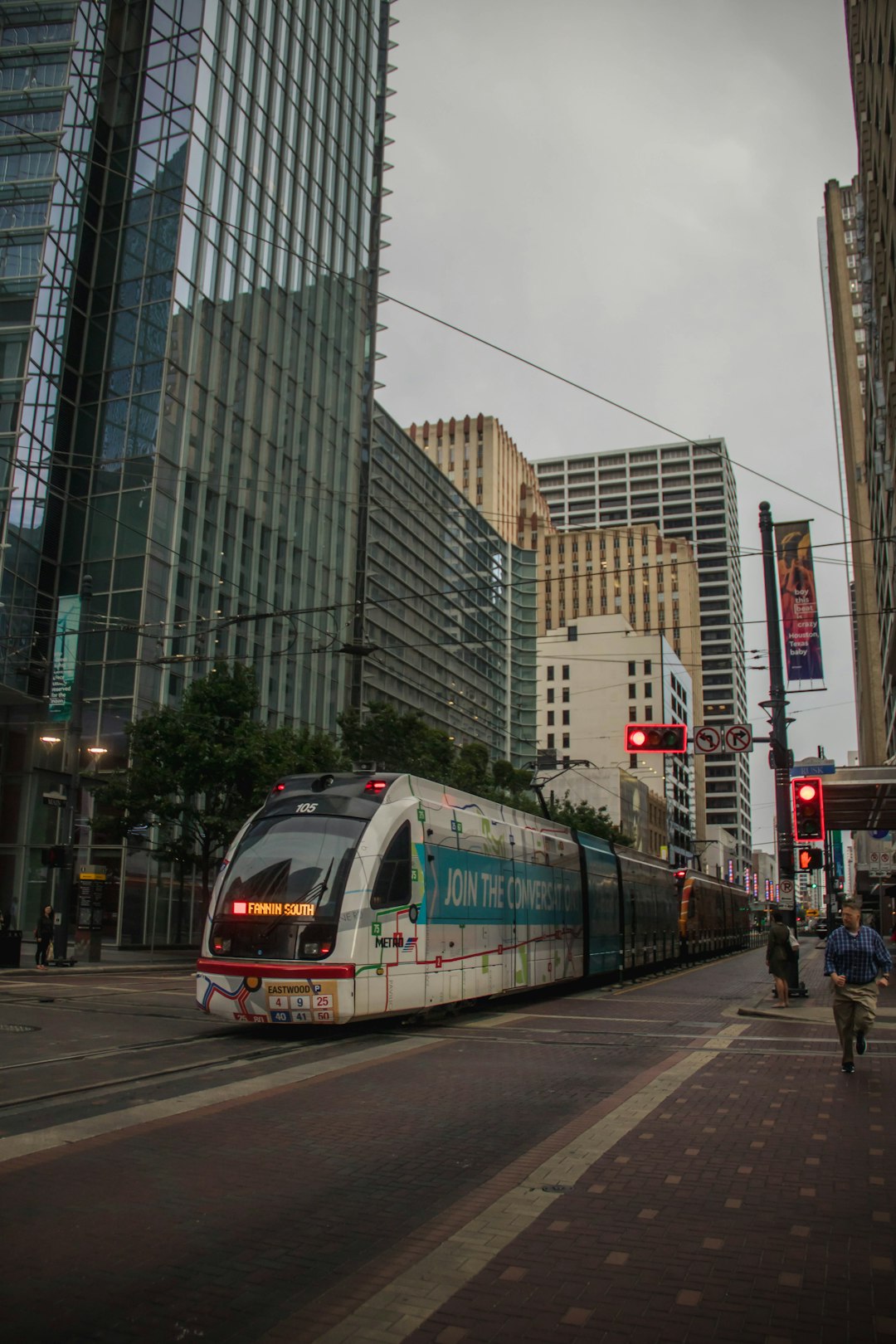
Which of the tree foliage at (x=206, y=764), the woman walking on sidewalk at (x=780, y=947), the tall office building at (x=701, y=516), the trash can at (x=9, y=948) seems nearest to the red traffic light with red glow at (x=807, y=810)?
the woman walking on sidewalk at (x=780, y=947)

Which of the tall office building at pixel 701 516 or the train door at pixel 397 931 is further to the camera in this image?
the tall office building at pixel 701 516

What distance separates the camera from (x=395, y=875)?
13156 millimetres

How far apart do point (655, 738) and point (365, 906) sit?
9775mm

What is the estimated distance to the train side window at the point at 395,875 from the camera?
12784 millimetres

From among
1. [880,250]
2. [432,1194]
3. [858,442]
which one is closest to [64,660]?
[432,1194]

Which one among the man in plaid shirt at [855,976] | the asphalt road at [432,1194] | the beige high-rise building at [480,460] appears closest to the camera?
the asphalt road at [432,1194]

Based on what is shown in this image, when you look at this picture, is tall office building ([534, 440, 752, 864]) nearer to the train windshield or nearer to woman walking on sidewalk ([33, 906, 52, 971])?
woman walking on sidewalk ([33, 906, 52, 971])

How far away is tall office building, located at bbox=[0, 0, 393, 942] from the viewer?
123ft

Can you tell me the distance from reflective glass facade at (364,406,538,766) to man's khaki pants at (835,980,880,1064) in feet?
140

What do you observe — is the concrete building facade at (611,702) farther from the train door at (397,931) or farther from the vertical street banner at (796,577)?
the train door at (397,931)

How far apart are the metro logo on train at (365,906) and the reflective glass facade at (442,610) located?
37.0 metres

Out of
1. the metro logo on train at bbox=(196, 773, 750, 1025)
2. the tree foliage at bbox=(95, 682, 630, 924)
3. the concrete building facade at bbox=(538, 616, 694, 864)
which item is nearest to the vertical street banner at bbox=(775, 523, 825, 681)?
the metro logo on train at bbox=(196, 773, 750, 1025)

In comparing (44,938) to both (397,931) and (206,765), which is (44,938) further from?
(397,931)

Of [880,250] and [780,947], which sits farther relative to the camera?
[880,250]
